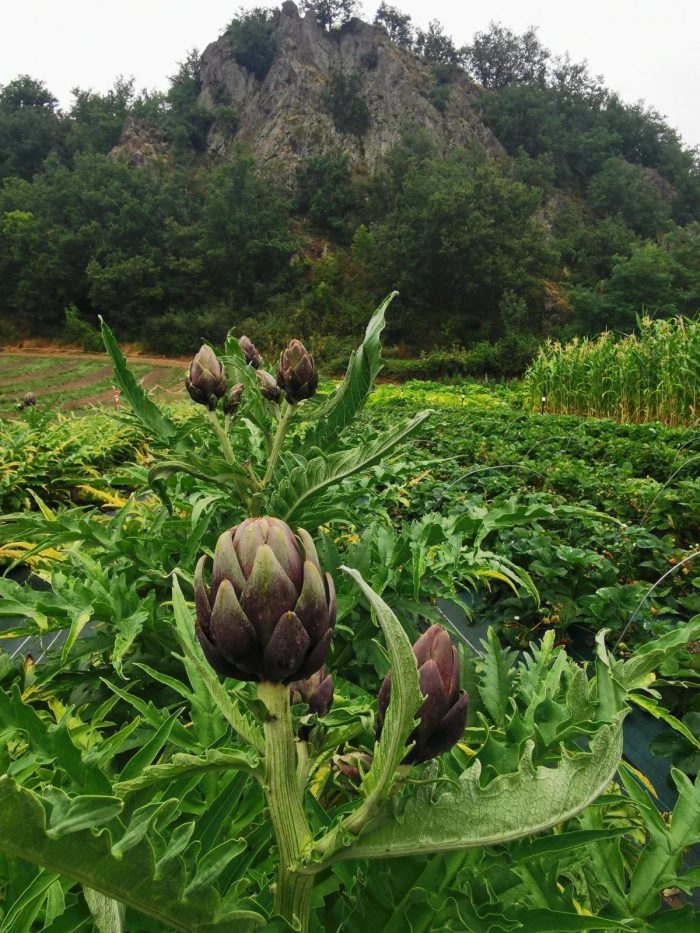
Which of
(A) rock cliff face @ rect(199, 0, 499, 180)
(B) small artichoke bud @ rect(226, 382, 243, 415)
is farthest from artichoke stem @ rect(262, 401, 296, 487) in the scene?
(A) rock cliff face @ rect(199, 0, 499, 180)

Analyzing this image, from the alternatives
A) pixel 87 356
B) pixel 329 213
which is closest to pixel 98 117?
pixel 329 213

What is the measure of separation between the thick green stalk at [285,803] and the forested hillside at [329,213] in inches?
639

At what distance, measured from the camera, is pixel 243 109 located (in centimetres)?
3312

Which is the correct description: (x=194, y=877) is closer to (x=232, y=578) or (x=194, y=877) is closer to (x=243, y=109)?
(x=232, y=578)

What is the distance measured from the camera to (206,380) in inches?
45.4

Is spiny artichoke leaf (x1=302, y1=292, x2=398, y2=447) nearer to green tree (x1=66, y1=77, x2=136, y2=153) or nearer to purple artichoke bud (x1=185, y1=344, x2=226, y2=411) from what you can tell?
purple artichoke bud (x1=185, y1=344, x2=226, y2=411)

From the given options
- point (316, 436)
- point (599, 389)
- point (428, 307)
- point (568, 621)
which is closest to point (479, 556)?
point (316, 436)

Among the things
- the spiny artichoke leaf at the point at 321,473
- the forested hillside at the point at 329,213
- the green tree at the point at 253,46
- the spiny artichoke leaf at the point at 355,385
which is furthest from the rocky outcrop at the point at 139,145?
the spiny artichoke leaf at the point at 321,473

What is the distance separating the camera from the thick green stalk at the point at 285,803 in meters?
0.38

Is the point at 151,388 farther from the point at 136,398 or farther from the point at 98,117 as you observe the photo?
the point at 98,117

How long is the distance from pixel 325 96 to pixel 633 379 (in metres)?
32.6

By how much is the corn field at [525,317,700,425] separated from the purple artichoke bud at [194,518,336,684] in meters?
5.29

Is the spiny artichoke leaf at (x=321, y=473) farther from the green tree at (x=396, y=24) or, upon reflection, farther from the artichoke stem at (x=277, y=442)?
the green tree at (x=396, y=24)

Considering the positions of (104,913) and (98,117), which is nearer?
(104,913)
